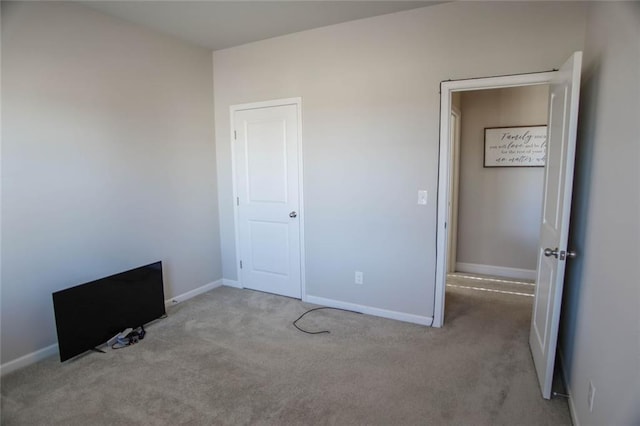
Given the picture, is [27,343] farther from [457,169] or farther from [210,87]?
[457,169]

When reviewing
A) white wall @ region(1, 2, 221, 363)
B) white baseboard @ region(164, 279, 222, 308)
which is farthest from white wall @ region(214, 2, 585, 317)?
white baseboard @ region(164, 279, 222, 308)

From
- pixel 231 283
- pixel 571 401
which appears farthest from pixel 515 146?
pixel 231 283

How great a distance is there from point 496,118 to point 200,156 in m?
3.39

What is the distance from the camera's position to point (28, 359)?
250 cm

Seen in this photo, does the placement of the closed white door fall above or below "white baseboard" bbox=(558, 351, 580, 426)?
above

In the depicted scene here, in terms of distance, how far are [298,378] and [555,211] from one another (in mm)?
1903

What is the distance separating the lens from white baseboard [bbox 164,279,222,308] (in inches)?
140

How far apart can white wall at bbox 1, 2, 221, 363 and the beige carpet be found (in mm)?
632

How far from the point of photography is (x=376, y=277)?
3250 millimetres

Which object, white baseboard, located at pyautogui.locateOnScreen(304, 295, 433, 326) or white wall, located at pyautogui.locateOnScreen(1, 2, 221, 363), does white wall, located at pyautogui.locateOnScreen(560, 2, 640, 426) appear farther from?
white wall, located at pyautogui.locateOnScreen(1, 2, 221, 363)

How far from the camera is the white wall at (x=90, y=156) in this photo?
2381mm

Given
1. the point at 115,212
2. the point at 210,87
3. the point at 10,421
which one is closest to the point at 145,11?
the point at 210,87

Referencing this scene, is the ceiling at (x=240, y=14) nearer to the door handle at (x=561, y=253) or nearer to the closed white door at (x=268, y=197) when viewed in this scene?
the closed white door at (x=268, y=197)

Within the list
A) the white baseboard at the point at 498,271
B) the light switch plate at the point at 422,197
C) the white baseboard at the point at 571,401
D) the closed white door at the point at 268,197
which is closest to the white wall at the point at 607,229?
the white baseboard at the point at 571,401
